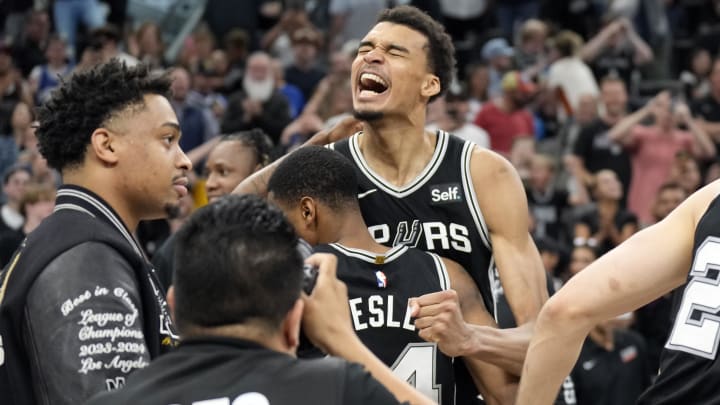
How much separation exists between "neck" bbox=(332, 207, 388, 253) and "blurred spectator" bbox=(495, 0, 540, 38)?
532 inches

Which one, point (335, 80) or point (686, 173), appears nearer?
point (686, 173)

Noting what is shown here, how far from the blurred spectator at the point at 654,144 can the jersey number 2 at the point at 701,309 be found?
976cm

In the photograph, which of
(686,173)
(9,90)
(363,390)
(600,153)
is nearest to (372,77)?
(363,390)

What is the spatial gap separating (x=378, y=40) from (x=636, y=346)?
5.51m

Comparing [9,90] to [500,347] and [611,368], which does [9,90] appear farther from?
[500,347]

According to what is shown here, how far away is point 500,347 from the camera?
444 cm

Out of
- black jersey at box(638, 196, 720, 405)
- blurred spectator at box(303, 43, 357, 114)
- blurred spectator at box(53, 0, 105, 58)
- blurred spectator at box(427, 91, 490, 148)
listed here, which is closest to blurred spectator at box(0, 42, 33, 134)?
blurred spectator at box(53, 0, 105, 58)

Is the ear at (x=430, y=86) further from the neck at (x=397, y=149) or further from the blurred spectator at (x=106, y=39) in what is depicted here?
the blurred spectator at (x=106, y=39)

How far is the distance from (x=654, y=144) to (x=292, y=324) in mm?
11218

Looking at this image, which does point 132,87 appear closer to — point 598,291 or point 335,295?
point 335,295

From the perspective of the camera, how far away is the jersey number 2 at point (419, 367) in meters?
4.32

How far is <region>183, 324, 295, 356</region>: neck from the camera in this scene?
278cm

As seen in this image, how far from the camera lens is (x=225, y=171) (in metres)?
6.96

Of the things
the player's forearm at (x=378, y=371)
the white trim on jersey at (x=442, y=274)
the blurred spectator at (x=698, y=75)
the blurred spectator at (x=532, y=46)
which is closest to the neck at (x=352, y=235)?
the white trim on jersey at (x=442, y=274)
